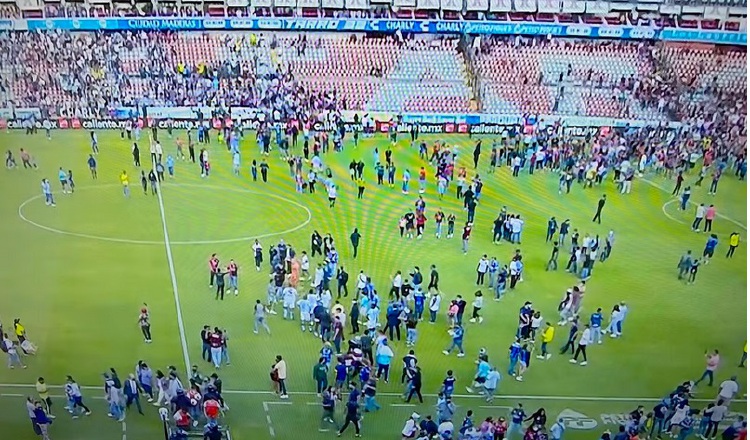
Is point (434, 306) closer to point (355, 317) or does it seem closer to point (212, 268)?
point (355, 317)

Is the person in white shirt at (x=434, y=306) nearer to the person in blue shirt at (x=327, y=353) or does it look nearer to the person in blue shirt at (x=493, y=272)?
the person in blue shirt at (x=493, y=272)

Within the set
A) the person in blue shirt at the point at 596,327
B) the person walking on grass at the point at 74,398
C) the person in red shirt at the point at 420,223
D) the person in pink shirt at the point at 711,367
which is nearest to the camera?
the person walking on grass at the point at 74,398

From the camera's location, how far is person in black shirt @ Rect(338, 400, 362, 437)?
7203 mm

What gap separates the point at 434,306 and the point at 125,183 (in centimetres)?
386

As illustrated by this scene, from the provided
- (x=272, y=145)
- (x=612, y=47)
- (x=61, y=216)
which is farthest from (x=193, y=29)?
Result: (x=612, y=47)

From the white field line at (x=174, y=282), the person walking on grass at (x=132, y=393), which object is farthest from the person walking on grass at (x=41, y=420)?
the white field line at (x=174, y=282)

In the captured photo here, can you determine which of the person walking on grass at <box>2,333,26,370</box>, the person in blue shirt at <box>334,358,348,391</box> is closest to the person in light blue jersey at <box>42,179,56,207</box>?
the person walking on grass at <box>2,333,26,370</box>

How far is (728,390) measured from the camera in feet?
24.8

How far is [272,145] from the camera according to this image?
9.23m

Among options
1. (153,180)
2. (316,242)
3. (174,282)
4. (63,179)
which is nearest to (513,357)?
(316,242)

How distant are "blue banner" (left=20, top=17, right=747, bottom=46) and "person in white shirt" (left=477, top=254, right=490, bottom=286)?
2.54 metres

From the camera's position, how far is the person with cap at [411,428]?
23.7 ft

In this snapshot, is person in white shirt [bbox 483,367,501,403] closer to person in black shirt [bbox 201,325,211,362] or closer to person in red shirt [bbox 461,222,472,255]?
person in red shirt [bbox 461,222,472,255]

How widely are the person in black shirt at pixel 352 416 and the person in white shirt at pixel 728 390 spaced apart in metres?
3.58
